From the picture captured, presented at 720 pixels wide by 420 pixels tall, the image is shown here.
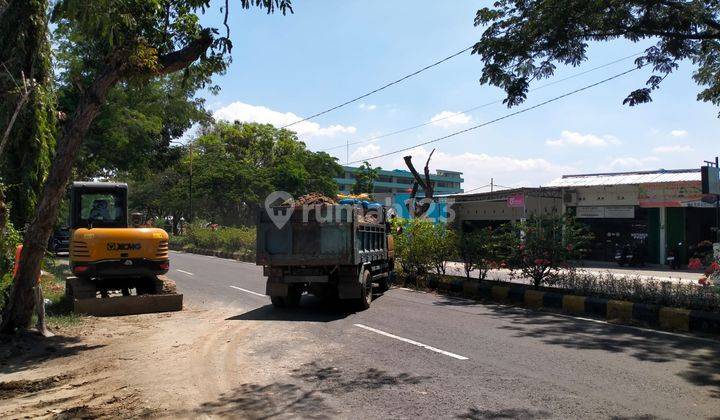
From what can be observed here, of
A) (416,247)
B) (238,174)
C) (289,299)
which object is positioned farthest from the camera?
(238,174)

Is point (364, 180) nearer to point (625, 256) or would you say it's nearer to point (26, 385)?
point (625, 256)

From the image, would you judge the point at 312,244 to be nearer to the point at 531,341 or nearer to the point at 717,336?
the point at 531,341

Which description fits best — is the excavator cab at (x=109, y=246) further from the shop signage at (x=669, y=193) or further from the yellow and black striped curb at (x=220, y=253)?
the shop signage at (x=669, y=193)

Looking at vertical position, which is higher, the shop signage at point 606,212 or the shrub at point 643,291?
the shop signage at point 606,212

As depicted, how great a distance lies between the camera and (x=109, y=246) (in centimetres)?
1070

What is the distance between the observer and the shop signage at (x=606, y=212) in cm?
2641

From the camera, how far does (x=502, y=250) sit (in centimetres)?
1424

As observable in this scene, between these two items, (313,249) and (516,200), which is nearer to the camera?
(313,249)

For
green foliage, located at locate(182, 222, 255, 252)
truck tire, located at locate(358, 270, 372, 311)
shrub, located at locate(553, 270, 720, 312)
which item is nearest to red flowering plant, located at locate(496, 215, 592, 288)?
shrub, located at locate(553, 270, 720, 312)

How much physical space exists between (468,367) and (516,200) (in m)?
22.9

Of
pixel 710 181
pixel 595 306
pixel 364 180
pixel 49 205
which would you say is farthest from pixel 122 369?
pixel 364 180

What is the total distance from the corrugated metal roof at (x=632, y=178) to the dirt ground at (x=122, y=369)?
73.1ft

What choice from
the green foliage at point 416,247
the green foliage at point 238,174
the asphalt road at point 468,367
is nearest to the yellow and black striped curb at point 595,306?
the asphalt road at point 468,367

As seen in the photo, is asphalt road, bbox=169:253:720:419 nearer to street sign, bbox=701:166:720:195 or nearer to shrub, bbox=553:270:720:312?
shrub, bbox=553:270:720:312
